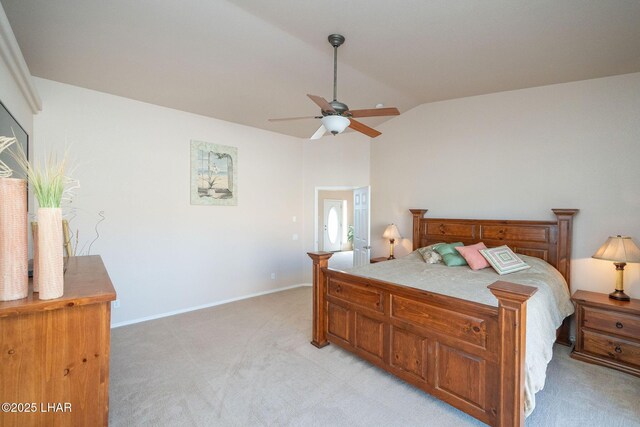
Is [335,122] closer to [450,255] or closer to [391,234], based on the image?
[450,255]

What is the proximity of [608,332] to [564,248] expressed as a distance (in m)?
0.90


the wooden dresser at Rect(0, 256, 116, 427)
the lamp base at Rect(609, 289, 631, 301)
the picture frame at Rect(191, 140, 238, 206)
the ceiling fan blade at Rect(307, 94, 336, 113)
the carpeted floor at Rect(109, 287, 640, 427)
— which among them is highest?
the ceiling fan blade at Rect(307, 94, 336, 113)

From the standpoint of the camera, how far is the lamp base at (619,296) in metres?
2.89

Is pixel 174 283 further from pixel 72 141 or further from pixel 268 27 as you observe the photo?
pixel 268 27

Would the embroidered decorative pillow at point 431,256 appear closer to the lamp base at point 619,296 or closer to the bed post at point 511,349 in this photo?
the lamp base at point 619,296

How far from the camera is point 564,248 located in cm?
331

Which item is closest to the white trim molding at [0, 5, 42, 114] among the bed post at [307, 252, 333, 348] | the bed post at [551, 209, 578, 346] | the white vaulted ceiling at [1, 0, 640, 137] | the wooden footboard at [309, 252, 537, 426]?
the white vaulted ceiling at [1, 0, 640, 137]

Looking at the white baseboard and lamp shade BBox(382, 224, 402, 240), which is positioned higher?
lamp shade BBox(382, 224, 402, 240)

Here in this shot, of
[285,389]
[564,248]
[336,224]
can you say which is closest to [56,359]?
[285,389]

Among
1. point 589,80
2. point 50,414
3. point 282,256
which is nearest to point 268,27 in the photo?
point 50,414

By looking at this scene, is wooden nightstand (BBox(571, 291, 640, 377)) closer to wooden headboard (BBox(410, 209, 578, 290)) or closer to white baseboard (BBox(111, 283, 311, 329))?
wooden headboard (BBox(410, 209, 578, 290))

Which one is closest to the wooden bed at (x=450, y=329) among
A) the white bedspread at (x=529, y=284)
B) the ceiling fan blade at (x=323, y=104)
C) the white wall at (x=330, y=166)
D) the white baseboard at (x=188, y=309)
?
the white bedspread at (x=529, y=284)

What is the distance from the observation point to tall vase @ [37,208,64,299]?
1.19m

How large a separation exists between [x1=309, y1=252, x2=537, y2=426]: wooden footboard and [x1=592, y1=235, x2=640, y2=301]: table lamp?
190 centimetres
